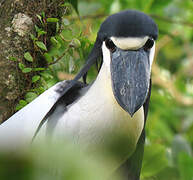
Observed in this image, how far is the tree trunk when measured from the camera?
1005 mm

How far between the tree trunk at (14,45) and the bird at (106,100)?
0.07 meters

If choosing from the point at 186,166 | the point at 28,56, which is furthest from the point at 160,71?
the point at 28,56

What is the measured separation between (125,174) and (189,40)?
2.37 metres

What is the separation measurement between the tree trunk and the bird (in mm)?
69

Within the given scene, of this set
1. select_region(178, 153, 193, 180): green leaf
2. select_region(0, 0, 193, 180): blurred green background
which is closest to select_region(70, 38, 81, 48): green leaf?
select_region(0, 0, 193, 180): blurred green background

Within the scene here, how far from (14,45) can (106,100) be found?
312 mm

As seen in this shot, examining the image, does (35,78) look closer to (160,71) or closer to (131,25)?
(131,25)

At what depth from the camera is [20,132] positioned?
947 millimetres

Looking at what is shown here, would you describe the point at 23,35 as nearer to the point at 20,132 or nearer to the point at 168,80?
the point at 20,132

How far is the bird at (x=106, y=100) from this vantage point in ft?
2.82

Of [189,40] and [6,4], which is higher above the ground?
[6,4]

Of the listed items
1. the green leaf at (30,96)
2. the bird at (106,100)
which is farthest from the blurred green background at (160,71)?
the bird at (106,100)

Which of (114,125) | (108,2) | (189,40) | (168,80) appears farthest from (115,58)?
(189,40)

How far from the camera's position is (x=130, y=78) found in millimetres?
865
